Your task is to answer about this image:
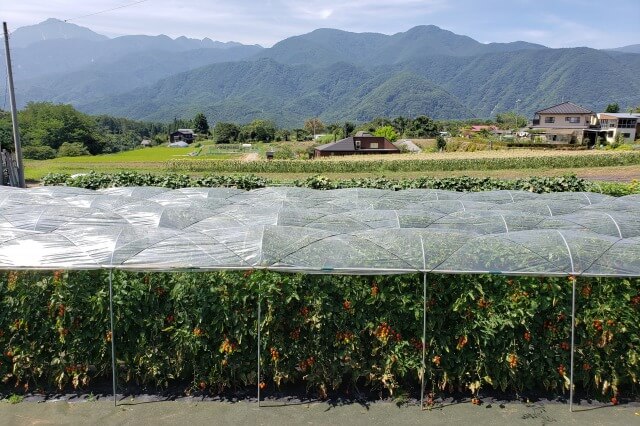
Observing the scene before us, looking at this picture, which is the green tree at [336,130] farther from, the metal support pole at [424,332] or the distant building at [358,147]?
the metal support pole at [424,332]

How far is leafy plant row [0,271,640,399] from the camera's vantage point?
7555 millimetres

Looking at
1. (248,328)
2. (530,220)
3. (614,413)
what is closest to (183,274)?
(248,328)

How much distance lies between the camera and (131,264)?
7762mm

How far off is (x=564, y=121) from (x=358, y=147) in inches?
1455

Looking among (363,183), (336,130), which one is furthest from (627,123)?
(363,183)

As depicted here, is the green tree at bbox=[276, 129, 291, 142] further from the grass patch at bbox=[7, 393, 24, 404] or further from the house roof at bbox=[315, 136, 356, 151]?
the grass patch at bbox=[7, 393, 24, 404]

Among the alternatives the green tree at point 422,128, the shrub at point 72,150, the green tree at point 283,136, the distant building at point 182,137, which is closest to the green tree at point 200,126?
the distant building at point 182,137

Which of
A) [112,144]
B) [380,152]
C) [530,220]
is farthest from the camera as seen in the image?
[112,144]

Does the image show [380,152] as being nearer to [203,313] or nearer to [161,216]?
[161,216]

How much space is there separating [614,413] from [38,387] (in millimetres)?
8773

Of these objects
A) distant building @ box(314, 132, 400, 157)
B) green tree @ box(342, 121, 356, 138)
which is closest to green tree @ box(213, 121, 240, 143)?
green tree @ box(342, 121, 356, 138)

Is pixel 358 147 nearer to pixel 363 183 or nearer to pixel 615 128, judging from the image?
pixel 615 128

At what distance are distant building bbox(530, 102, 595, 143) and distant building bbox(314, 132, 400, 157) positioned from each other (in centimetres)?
2797

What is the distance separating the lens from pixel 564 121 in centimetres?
8288
